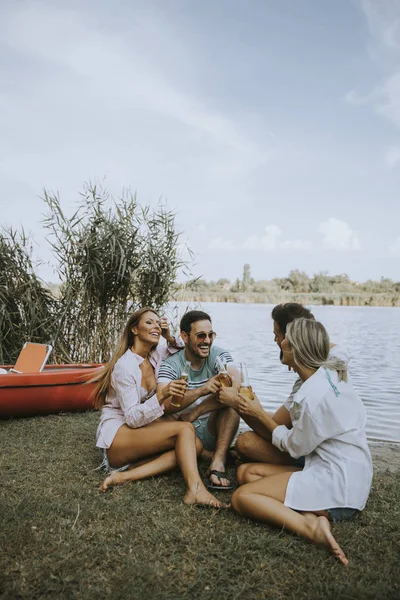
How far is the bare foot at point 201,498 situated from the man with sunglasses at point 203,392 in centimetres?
28

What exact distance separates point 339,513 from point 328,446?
0.36 meters

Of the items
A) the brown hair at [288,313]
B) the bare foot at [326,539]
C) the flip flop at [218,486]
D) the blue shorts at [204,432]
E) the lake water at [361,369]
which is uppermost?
the brown hair at [288,313]

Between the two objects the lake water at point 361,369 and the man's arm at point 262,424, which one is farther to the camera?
the lake water at point 361,369

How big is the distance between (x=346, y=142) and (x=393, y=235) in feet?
24.6

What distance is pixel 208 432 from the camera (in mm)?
3564

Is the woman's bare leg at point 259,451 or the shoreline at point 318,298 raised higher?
the shoreline at point 318,298

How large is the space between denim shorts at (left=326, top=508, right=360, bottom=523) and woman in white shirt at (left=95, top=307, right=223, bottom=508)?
594mm

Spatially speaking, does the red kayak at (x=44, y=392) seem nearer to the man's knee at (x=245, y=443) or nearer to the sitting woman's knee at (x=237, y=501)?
the man's knee at (x=245, y=443)

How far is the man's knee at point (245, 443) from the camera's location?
10.3 ft

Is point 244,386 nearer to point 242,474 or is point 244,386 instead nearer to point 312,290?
point 242,474

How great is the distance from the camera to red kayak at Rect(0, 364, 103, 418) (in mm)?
4820

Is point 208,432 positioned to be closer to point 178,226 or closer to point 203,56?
point 178,226

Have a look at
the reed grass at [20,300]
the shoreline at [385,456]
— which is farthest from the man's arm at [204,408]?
the reed grass at [20,300]

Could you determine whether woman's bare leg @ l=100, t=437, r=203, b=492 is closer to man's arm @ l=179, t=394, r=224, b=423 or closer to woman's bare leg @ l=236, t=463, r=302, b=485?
man's arm @ l=179, t=394, r=224, b=423
